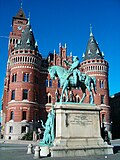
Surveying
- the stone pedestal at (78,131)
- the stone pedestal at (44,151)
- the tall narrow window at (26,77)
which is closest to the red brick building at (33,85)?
the tall narrow window at (26,77)

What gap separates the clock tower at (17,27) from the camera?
61000mm

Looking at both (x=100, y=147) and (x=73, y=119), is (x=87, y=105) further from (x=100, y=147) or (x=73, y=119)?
(x=100, y=147)

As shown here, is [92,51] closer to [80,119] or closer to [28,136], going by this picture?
[28,136]

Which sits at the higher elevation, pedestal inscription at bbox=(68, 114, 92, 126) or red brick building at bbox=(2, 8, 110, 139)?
red brick building at bbox=(2, 8, 110, 139)

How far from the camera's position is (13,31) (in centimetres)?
6334

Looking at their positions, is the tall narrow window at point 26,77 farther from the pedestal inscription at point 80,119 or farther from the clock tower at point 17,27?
the pedestal inscription at point 80,119

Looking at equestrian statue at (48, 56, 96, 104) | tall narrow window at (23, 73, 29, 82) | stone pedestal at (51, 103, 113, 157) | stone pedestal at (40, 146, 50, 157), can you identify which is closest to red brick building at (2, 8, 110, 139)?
tall narrow window at (23, 73, 29, 82)

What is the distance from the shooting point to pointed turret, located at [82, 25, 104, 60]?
53.0 metres

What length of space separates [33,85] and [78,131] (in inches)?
1290

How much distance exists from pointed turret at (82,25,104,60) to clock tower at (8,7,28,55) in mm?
20312

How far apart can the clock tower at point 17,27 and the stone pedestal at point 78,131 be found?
49.0 metres

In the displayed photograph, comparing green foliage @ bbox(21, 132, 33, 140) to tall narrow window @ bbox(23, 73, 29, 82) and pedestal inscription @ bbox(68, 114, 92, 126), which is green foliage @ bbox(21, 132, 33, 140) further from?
pedestal inscription @ bbox(68, 114, 92, 126)

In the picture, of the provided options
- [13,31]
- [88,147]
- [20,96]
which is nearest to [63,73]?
[88,147]

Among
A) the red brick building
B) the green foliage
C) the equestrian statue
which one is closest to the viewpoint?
the equestrian statue
